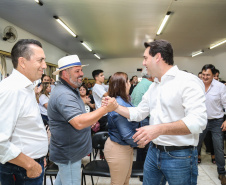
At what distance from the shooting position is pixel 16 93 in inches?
46.8

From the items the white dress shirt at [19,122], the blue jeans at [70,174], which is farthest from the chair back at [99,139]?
the white dress shirt at [19,122]

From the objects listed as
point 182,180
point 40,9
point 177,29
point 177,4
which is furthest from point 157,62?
point 177,29

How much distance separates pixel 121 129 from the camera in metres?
1.87

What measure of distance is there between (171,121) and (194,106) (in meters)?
0.25

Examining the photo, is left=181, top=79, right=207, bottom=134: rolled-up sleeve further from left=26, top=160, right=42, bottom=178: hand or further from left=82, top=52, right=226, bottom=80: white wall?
left=82, top=52, right=226, bottom=80: white wall

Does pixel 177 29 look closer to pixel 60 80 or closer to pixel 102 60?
pixel 60 80

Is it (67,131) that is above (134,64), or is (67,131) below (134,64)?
below

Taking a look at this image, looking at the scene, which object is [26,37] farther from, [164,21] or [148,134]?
[148,134]

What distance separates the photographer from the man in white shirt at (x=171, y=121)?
4.00 ft

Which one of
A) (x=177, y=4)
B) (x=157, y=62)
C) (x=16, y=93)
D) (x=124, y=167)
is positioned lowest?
(x=124, y=167)

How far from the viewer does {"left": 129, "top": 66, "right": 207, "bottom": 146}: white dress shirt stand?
1.23m

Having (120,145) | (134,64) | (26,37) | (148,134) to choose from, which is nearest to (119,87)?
(120,145)

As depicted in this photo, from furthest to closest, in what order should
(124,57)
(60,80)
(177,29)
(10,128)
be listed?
1. (124,57)
2. (177,29)
3. (60,80)
4. (10,128)

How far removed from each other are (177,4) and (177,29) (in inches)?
→ 98.2
